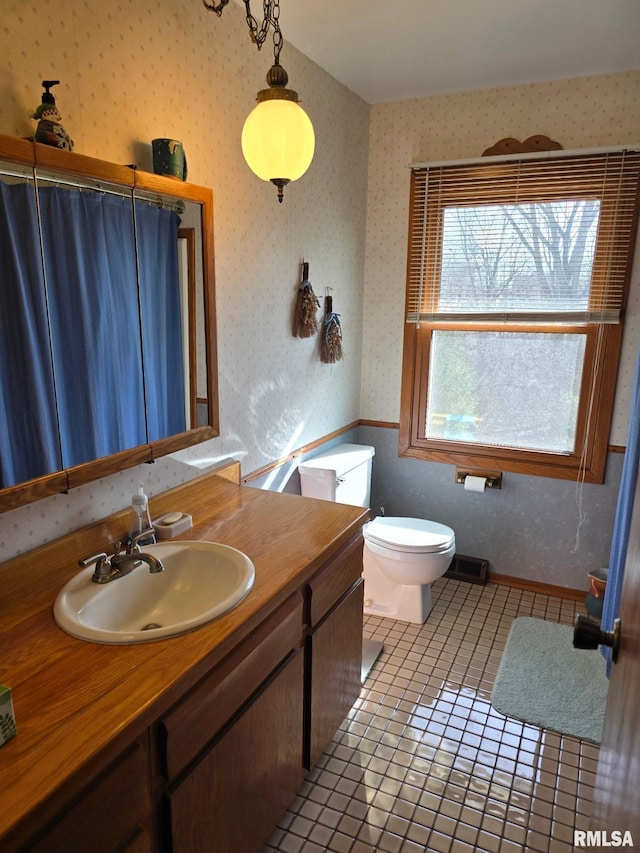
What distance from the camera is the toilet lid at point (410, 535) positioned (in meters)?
2.59

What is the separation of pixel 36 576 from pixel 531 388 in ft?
7.98

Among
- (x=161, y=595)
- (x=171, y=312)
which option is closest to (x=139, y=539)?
(x=161, y=595)

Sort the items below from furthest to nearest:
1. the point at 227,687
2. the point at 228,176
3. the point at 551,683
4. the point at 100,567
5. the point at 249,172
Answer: the point at 551,683, the point at 249,172, the point at 228,176, the point at 100,567, the point at 227,687

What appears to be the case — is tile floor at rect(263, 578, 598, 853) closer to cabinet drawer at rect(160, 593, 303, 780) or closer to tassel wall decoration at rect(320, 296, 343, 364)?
cabinet drawer at rect(160, 593, 303, 780)

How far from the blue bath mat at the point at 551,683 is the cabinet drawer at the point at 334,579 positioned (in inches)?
34.6

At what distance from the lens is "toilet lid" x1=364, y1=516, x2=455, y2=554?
259 cm

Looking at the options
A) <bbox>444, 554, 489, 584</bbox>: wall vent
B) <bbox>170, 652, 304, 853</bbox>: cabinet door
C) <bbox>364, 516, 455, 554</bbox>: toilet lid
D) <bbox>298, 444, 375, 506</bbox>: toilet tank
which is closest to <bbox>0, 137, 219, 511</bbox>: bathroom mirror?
<bbox>170, 652, 304, 853</bbox>: cabinet door

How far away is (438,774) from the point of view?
1.88 meters

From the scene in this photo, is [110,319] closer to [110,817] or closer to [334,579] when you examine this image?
[334,579]

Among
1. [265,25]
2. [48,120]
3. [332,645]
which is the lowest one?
[332,645]

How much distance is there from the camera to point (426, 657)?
2498mm

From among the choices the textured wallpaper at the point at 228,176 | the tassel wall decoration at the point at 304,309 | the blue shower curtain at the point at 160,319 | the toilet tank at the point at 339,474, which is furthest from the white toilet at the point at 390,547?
the blue shower curtain at the point at 160,319

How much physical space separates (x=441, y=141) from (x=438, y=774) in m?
2.81

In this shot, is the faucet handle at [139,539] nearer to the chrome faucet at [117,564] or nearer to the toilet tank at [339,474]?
the chrome faucet at [117,564]
